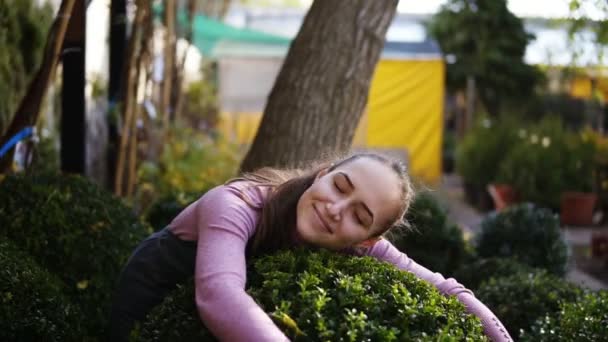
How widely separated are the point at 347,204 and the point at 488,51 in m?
21.6

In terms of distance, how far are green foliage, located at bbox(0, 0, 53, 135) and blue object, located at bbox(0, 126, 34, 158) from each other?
56.8 inches

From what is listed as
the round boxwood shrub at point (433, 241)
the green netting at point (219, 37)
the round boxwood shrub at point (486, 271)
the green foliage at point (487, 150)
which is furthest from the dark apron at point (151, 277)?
the green netting at point (219, 37)

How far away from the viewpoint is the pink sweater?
2.48m

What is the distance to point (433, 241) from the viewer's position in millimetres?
6531

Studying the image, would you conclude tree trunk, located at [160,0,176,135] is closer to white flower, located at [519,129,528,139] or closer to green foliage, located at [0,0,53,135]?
green foliage, located at [0,0,53,135]

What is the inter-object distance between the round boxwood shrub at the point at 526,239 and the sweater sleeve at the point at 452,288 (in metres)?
3.52

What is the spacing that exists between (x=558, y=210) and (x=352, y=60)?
372 inches

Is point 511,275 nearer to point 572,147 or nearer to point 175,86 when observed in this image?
point 175,86

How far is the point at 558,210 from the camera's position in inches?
566

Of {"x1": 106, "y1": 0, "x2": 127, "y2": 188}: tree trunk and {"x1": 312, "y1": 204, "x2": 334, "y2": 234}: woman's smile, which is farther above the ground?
{"x1": 312, "y1": 204, "x2": 334, "y2": 234}: woman's smile

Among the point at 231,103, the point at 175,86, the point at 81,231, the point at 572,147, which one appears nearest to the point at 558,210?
the point at 572,147

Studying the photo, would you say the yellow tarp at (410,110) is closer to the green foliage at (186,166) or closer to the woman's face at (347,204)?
the green foliage at (186,166)

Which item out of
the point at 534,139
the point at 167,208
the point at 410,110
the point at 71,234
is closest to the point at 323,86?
the point at 167,208

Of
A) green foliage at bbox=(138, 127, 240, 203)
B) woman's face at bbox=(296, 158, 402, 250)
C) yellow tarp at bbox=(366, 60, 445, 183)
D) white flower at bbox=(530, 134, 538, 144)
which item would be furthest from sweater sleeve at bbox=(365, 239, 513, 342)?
yellow tarp at bbox=(366, 60, 445, 183)
